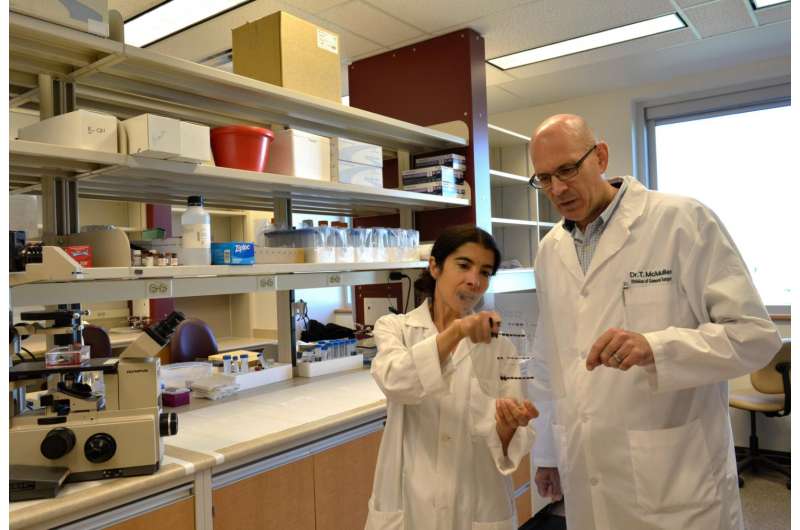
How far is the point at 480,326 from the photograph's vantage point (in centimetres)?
129

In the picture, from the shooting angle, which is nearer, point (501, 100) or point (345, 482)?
point (345, 482)

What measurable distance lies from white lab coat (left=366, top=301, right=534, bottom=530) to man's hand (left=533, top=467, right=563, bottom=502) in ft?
0.81

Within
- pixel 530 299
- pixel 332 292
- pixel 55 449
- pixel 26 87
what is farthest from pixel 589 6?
pixel 332 292

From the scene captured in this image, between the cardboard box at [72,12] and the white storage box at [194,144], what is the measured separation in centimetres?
34

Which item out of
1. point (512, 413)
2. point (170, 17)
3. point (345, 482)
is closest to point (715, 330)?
point (512, 413)

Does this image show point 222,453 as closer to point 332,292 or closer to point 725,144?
point 725,144

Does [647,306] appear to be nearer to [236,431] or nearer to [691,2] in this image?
[236,431]

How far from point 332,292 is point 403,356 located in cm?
532

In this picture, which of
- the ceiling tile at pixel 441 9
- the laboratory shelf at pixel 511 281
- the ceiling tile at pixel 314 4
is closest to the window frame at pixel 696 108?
the laboratory shelf at pixel 511 281

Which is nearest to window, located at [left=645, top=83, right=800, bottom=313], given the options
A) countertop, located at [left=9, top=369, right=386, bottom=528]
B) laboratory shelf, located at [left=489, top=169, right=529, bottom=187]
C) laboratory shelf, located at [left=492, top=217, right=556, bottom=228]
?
laboratory shelf, located at [left=492, top=217, right=556, bottom=228]

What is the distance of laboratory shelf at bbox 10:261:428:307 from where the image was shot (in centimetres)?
159

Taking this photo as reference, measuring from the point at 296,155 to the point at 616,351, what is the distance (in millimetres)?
1433

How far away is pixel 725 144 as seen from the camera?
443 centimetres

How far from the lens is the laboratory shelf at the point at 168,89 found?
1.71 metres
